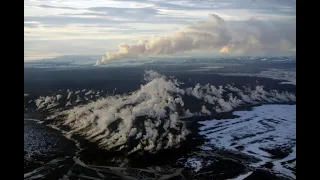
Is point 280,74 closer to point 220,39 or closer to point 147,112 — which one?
point 220,39

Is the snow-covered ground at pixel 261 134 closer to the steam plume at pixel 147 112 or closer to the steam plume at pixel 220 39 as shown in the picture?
the steam plume at pixel 147 112

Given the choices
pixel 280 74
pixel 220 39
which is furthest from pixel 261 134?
pixel 220 39

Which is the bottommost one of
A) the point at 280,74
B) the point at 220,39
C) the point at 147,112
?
the point at 147,112

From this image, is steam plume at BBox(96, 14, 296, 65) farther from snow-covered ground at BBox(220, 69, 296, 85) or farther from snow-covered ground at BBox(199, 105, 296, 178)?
snow-covered ground at BBox(199, 105, 296, 178)

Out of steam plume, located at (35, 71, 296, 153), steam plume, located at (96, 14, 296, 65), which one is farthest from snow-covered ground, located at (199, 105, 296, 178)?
steam plume, located at (96, 14, 296, 65)

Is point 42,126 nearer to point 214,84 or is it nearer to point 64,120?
point 64,120

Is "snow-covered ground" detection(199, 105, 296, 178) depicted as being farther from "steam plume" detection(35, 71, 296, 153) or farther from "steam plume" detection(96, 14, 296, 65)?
"steam plume" detection(96, 14, 296, 65)

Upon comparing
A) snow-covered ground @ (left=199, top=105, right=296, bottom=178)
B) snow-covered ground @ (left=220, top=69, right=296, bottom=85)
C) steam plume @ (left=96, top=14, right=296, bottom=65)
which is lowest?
snow-covered ground @ (left=199, top=105, right=296, bottom=178)

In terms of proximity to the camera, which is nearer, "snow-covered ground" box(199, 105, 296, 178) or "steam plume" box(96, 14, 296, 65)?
"snow-covered ground" box(199, 105, 296, 178)

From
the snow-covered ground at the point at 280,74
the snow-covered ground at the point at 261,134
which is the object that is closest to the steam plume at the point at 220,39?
the snow-covered ground at the point at 280,74

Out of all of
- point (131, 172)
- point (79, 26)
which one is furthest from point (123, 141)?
point (79, 26)

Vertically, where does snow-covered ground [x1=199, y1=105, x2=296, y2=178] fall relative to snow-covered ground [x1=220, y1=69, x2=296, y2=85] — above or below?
below
